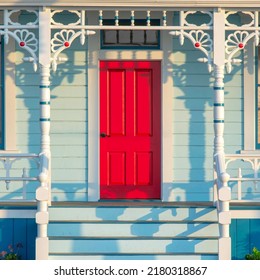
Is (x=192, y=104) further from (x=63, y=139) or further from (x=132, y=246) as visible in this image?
(x=132, y=246)

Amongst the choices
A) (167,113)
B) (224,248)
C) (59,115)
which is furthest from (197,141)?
(224,248)

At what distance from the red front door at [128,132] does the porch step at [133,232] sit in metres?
1.42

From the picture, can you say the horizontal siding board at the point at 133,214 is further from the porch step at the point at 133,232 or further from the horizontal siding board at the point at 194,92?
the horizontal siding board at the point at 194,92

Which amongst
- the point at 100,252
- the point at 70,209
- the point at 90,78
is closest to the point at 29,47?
the point at 90,78

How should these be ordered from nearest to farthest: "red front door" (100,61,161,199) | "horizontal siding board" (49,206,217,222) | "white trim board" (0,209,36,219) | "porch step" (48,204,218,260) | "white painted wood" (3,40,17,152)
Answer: "porch step" (48,204,218,260) → "horizontal siding board" (49,206,217,222) → "white trim board" (0,209,36,219) → "white painted wood" (3,40,17,152) → "red front door" (100,61,161,199)

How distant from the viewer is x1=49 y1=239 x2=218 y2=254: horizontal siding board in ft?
33.8

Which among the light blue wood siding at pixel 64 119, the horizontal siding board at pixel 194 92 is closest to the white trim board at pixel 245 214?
the horizontal siding board at pixel 194 92

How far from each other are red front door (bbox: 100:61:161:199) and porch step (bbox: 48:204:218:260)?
142 cm

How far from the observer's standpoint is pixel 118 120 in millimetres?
12039

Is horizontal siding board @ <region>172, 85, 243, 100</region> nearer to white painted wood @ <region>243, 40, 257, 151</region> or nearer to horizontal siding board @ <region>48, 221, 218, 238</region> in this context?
white painted wood @ <region>243, 40, 257, 151</region>

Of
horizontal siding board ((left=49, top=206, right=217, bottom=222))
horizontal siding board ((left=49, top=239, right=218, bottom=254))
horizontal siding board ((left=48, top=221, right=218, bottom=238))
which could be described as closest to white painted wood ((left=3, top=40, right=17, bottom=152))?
horizontal siding board ((left=49, top=206, right=217, bottom=222))

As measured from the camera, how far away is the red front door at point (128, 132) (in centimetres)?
1202

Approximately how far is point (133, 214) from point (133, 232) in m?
0.27

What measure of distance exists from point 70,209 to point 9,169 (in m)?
1.12
